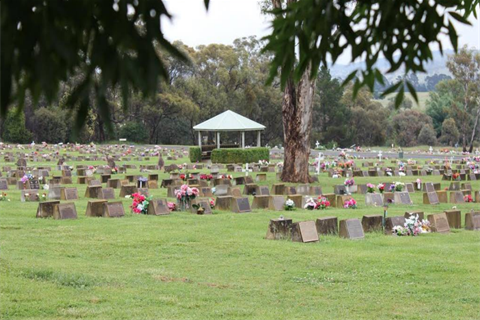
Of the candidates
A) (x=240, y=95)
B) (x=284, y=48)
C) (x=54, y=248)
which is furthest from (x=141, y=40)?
(x=240, y=95)

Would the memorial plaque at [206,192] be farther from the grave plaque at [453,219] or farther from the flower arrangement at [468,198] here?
the grave plaque at [453,219]

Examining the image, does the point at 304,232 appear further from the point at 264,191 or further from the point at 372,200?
the point at 264,191

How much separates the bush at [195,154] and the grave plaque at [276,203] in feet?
91.7

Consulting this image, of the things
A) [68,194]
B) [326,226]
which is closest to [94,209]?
[68,194]

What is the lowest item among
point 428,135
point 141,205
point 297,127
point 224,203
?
point 224,203

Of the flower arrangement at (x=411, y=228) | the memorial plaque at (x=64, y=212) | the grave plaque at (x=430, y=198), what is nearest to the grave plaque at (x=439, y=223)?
the flower arrangement at (x=411, y=228)

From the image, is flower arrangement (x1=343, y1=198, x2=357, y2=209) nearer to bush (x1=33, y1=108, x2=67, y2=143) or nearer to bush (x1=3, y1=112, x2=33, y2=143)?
bush (x1=3, y1=112, x2=33, y2=143)

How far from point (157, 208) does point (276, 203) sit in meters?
3.57

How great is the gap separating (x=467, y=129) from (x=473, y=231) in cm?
6266

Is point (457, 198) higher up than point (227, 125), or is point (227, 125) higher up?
point (227, 125)

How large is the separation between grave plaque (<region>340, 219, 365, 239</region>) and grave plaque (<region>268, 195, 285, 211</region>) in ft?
18.2

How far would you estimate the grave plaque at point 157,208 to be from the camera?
18.4m

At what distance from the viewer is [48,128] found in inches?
2672

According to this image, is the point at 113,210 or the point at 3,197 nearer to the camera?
the point at 113,210
